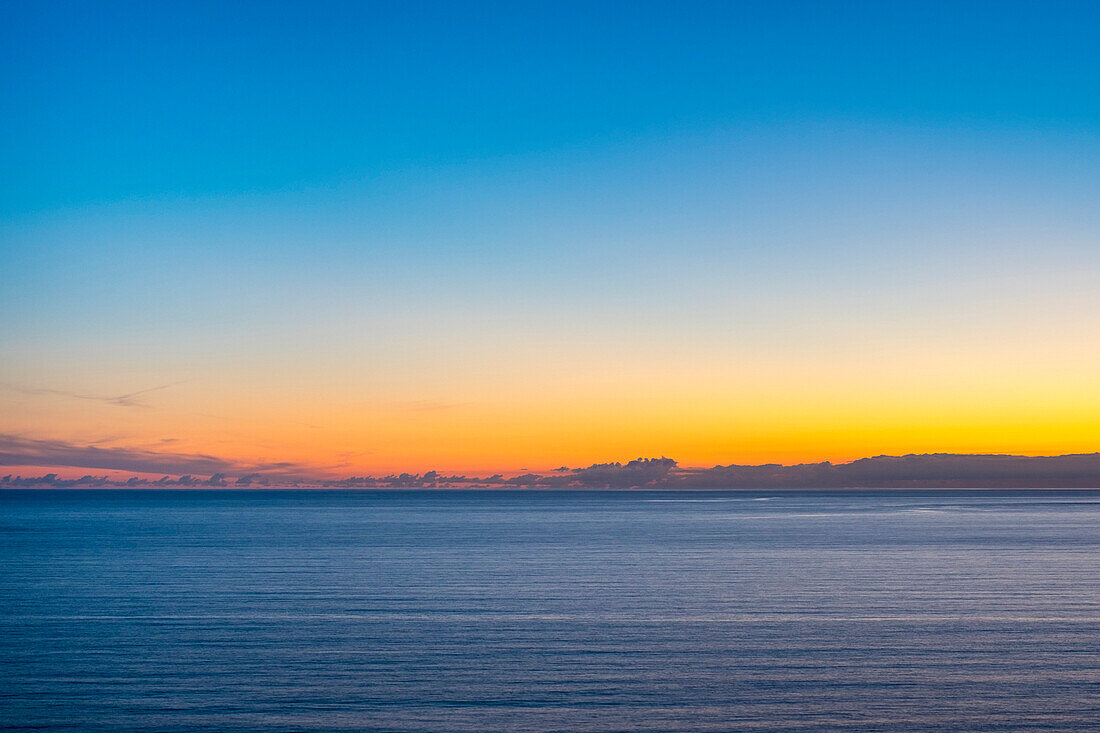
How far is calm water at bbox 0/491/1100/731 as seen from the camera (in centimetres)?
1612

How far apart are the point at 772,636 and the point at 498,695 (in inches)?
353

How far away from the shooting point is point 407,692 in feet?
57.7

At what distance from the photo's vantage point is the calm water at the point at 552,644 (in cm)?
1612

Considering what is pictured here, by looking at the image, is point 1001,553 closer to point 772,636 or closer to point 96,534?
point 772,636

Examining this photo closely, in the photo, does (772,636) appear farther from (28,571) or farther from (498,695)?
(28,571)

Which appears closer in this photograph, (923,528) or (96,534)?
(96,534)

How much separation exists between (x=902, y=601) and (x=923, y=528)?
54679mm

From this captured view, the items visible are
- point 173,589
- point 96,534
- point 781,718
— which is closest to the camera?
point 781,718

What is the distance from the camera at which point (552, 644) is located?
73.3 ft

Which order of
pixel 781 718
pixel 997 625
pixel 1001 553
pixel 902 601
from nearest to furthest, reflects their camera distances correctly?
pixel 781 718, pixel 997 625, pixel 902 601, pixel 1001 553

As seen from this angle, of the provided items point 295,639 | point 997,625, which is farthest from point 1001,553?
point 295,639

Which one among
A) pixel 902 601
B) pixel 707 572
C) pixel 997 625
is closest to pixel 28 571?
pixel 707 572

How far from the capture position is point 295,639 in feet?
75.4

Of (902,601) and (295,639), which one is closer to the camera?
(295,639)
